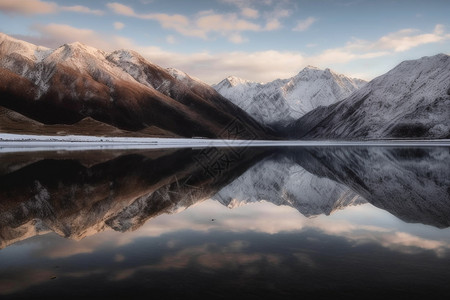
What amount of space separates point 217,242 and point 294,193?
469 inches

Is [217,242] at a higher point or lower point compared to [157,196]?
higher

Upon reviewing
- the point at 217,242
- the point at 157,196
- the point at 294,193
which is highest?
the point at 217,242

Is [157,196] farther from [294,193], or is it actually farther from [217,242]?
[217,242]

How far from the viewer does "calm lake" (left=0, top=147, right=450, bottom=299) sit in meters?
7.93

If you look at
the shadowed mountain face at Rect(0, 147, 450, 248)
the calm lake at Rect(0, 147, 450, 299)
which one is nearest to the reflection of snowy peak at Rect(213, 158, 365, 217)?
the shadowed mountain face at Rect(0, 147, 450, 248)

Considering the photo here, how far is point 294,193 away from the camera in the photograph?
74.5 feet

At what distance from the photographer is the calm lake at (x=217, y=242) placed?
7934 millimetres

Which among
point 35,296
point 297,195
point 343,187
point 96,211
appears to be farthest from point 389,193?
point 35,296

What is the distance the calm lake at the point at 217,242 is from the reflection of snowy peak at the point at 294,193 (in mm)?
146

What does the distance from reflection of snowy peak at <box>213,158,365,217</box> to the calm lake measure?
146 millimetres

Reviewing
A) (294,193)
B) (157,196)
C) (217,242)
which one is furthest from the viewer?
(294,193)

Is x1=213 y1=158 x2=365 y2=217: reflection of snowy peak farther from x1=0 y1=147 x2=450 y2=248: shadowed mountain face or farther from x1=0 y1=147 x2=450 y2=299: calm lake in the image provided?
x1=0 y1=147 x2=450 y2=299: calm lake

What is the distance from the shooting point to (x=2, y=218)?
1342 centimetres

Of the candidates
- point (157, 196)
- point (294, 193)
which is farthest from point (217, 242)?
point (294, 193)
